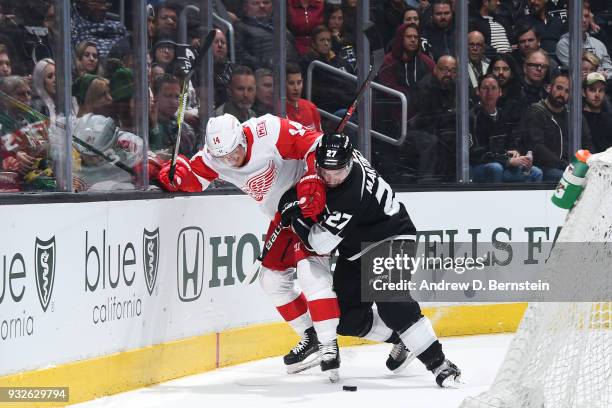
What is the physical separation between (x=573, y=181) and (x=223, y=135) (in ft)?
4.91

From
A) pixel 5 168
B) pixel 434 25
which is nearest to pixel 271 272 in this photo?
pixel 5 168

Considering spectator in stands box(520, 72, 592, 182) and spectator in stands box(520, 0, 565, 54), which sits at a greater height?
spectator in stands box(520, 0, 565, 54)

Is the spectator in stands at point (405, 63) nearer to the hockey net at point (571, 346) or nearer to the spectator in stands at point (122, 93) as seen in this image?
the spectator in stands at point (122, 93)

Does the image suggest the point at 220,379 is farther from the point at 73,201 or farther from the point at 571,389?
the point at 571,389

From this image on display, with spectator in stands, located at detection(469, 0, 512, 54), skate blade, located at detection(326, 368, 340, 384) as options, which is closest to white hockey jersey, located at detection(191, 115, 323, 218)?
skate blade, located at detection(326, 368, 340, 384)

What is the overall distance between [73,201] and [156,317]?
0.81 m

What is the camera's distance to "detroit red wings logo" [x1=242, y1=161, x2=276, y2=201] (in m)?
5.24

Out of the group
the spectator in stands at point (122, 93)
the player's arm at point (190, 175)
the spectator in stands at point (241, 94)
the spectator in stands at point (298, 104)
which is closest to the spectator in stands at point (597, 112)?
the spectator in stands at point (298, 104)

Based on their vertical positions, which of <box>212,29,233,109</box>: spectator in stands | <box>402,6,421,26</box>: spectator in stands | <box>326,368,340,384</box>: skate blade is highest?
<box>402,6,421,26</box>: spectator in stands

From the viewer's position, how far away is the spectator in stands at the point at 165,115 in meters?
5.59

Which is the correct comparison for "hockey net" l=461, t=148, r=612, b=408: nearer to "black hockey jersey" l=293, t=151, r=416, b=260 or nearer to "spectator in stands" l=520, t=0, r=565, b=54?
"black hockey jersey" l=293, t=151, r=416, b=260

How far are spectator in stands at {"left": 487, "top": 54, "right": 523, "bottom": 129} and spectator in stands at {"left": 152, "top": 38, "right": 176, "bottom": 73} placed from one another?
2205 mm

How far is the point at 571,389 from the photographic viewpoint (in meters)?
4.08

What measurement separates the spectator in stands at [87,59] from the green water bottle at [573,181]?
1916 mm
